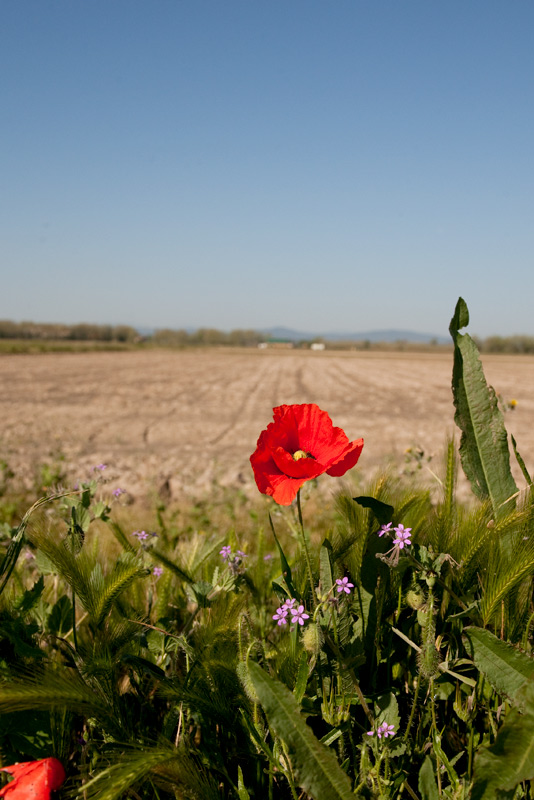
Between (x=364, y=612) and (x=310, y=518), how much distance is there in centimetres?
253

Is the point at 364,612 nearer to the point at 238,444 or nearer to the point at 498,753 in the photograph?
the point at 498,753

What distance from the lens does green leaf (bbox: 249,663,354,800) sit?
701 millimetres

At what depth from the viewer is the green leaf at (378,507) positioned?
909 mm

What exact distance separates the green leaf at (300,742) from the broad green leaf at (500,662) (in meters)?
0.30

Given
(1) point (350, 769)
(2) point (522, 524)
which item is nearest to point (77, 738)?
(1) point (350, 769)

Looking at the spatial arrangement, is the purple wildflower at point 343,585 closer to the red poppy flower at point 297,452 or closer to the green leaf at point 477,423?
the red poppy flower at point 297,452

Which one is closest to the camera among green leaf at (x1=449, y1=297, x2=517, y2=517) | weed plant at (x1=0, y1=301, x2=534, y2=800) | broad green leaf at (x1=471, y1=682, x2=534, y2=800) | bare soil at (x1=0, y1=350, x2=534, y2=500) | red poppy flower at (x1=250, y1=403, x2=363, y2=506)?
broad green leaf at (x1=471, y1=682, x2=534, y2=800)

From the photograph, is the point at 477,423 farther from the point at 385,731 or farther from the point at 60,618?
the point at 60,618

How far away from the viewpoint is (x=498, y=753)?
0.70m

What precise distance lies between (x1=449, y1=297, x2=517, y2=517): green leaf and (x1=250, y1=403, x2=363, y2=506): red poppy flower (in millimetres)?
373

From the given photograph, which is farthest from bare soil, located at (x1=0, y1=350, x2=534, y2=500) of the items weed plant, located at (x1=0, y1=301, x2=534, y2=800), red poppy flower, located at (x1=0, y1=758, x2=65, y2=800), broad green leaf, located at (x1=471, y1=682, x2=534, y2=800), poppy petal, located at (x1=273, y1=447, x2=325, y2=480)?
red poppy flower, located at (x1=0, y1=758, x2=65, y2=800)

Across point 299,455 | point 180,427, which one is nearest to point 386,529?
point 299,455

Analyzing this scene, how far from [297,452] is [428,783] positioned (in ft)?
1.78

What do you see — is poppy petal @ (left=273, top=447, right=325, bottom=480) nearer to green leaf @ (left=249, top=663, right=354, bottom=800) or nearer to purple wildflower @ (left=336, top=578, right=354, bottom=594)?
purple wildflower @ (left=336, top=578, right=354, bottom=594)
